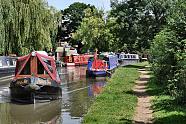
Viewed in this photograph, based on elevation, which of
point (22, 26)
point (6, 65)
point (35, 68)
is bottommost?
point (6, 65)

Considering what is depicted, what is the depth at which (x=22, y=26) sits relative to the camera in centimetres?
4006

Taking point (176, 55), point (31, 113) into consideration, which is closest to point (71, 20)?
point (31, 113)

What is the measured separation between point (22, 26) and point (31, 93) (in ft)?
67.1

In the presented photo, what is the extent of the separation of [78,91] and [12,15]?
14.1 meters

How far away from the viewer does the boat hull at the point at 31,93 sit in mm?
20453

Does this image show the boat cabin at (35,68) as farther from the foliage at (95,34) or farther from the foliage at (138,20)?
the foliage at (95,34)

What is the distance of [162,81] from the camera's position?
2439 centimetres

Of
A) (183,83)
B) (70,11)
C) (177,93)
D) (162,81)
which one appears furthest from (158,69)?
(70,11)

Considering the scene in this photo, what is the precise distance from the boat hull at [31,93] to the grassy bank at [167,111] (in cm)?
514

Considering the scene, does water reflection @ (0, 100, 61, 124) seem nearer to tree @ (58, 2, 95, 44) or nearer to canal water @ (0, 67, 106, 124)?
canal water @ (0, 67, 106, 124)

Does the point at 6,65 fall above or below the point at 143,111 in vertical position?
above

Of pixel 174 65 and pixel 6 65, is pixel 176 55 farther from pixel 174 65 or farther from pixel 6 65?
pixel 6 65

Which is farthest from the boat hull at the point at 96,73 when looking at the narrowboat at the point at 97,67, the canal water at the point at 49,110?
the canal water at the point at 49,110

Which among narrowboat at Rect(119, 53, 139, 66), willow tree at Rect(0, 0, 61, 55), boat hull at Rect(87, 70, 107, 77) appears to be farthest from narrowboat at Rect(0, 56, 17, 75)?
narrowboat at Rect(119, 53, 139, 66)
